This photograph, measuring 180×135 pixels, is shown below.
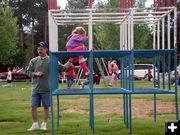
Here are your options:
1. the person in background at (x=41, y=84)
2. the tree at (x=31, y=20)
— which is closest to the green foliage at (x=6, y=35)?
the tree at (x=31, y=20)

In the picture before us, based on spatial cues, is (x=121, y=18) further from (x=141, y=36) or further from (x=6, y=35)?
(x=141, y=36)

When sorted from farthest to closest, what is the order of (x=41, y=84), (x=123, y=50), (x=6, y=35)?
(x=6, y=35) < (x=41, y=84) < (x=123, y=50)

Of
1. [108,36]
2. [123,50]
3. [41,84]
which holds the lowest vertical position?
[41,84]

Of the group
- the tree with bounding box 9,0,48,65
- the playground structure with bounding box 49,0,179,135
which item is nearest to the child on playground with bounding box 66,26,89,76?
the playground structure with bounding box 49,0,179,135

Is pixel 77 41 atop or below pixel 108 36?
below

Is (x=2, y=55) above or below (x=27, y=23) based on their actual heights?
below

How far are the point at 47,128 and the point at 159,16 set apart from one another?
358cm

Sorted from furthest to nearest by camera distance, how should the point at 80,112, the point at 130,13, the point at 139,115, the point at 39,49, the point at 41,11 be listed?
the point at 41,11 → the point at 80,112 → the point at 139,115 → the point at 39,49 → the point at 130,13

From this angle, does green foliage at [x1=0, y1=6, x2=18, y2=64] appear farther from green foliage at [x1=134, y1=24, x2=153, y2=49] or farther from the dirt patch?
the dirt patch

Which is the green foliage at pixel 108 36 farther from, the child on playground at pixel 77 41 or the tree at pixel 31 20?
the child on playground at pixel 77 41

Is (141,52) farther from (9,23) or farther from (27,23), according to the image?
(27,23)

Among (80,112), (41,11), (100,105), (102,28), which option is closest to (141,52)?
(80,112)

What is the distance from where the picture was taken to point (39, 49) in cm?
974

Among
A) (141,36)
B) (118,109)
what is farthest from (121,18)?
(141,36)
